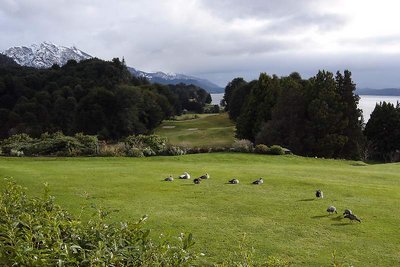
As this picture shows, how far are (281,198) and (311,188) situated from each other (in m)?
2.44

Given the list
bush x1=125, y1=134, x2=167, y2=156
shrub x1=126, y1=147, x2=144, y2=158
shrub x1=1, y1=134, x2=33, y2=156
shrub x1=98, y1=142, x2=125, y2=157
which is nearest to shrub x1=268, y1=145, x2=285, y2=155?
bush x1=125, y1=134, x2=167, y2=156

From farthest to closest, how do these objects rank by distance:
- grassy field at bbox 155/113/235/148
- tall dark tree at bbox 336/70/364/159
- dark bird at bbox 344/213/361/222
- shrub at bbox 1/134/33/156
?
grassy field at bbox 155/113/235/148 → tall dark tree at bbox 336/70/364/159 → shrub at bbox 1/134/33/156 → dark bird at bbox 344/213/361/222

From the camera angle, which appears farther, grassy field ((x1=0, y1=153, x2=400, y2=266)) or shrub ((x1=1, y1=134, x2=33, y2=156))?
shrub ((x1=1, y1=134, x2=33, y2=156))

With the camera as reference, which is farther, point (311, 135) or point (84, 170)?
point (311, 135)

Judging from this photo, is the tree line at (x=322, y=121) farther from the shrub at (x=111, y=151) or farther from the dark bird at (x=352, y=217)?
the dark bird at (x=352, y=217)

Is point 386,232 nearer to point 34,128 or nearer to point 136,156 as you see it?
point 136,156

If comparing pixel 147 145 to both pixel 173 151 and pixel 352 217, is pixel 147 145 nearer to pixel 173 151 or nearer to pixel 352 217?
pixel 173 151

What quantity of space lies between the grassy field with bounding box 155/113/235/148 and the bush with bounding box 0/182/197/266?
47.7 m

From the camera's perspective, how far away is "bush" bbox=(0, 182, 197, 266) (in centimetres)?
373

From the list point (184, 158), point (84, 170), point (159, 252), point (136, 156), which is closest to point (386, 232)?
point (159, 252)

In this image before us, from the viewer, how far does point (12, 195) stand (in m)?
5.48

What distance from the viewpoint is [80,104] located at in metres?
66.1

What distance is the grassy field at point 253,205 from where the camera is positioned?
844 cm

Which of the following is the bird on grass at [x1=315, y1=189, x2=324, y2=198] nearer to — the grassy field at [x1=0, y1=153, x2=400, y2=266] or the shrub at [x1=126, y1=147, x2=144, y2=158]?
the grassy field at [x1=0, y1=153, x2=400, y2=266]
